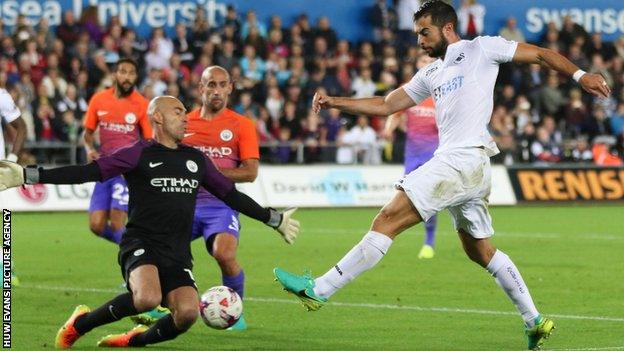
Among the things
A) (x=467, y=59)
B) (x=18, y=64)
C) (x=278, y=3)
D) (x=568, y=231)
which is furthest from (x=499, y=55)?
(x=278, y=3)

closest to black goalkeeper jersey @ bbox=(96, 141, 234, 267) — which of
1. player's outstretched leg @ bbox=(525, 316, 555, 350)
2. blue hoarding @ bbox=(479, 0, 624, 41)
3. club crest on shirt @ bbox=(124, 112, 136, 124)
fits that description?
player's outstretched leg @ bbox=(525, 316, 555, 350)

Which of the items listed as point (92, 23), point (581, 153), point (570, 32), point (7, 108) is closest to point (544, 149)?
point (581, 153)

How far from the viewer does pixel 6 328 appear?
30.2 feet

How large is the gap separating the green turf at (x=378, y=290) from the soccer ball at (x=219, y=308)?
0.56 metres

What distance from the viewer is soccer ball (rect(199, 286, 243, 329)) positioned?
32.6 feet

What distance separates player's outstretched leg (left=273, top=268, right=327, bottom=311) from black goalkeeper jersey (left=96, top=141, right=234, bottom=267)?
2.65 feet

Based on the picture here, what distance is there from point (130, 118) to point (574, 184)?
15.9 meters

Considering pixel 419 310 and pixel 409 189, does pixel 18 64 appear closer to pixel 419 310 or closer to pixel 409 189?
pixel 419 310

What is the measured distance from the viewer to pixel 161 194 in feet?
33.0

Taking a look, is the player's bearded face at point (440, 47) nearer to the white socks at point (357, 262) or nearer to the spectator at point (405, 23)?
the white socks at point (357, 262)

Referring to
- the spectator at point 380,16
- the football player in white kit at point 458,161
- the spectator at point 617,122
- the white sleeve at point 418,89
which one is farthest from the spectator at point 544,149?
the football player in white kit at point 458,161

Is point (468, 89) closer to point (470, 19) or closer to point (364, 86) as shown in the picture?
point (364, 86)

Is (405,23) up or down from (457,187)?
down

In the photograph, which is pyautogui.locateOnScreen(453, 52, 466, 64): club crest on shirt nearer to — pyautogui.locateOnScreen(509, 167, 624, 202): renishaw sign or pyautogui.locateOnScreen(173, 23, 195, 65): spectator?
pyautogui.locateOnScreen(509, 167, 624, 202): renishaw sign
